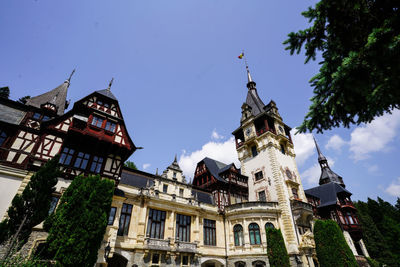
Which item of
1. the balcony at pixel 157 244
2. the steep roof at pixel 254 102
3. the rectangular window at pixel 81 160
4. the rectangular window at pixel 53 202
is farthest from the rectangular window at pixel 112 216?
the steep roof at pixel 254 102

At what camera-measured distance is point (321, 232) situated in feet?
66.3

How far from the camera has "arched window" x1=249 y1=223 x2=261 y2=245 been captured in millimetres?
21766

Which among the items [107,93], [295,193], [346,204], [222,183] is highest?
[107,93]

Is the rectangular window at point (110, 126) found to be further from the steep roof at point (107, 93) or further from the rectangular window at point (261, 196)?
the rectangular window at point (261, 196)

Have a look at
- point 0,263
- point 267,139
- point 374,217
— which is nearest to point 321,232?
point 267,139

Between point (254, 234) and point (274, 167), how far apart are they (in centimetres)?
918

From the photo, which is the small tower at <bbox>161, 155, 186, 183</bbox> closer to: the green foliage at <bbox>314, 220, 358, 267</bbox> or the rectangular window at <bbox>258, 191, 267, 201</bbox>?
the rectangular window at <bbox>258, 191, 267, 201</bbox>

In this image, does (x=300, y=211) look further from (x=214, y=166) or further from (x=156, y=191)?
(x=156, y=191)

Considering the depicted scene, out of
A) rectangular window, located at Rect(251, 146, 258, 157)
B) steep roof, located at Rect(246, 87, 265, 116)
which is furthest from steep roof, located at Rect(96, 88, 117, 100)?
steep roof, located at Rect(246, 87, 265, 116)

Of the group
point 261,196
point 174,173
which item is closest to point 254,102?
point 261,196

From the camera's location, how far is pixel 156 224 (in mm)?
19969

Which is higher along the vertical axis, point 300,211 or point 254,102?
point 254,102

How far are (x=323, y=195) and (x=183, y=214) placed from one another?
93.7ft

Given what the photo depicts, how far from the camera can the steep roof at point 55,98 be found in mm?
17766
